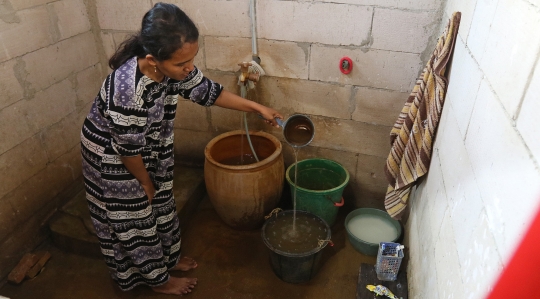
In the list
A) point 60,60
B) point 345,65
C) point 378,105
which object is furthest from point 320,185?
point 60,60

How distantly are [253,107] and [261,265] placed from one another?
905mm

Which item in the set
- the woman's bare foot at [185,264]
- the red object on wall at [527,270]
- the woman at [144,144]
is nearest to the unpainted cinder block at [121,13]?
the woman at [144,144]

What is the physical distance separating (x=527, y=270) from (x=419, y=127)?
1053 millimetres

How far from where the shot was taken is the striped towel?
1.41 metres

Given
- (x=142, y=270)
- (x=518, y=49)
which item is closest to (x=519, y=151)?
(x=518, y=49)

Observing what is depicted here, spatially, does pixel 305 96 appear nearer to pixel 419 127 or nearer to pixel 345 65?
pixel 345 65

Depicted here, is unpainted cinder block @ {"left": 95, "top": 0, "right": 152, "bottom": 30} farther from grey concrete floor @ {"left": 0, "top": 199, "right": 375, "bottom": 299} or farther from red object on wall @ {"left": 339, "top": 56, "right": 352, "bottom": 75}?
grey concrete floor @ {"left": 0, "top": 199, "right": 375, "bottom": 299}

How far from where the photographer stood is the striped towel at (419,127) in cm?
141

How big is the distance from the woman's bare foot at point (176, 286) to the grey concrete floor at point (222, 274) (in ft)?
0.09

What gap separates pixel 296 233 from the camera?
1944 millimetres

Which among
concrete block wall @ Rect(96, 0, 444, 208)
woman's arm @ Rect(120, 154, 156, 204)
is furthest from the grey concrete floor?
woman's arm @ Rect(120, 154, 156, 204)

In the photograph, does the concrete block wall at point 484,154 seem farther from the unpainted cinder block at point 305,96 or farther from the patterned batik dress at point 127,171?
the patterned batik dress at point 127,171

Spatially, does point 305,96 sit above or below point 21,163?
above

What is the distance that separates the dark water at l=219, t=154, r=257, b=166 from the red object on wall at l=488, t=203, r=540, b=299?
5.81ft
